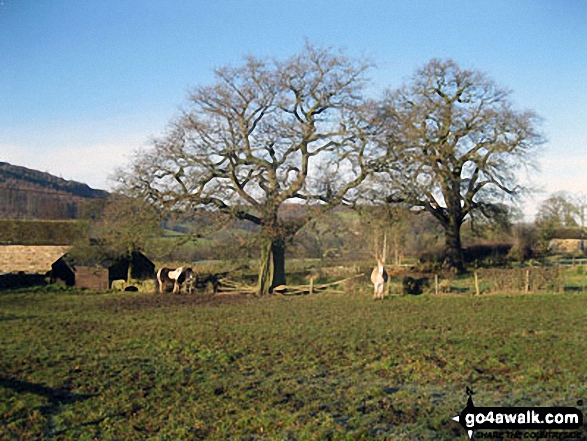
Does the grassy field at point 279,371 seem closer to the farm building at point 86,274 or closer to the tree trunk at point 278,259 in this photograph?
the tree trunk at point 278,259

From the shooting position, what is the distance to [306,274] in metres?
31.3

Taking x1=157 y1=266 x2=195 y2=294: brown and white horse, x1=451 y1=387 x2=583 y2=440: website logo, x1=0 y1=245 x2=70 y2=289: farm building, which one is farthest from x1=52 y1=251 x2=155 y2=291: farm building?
x1=451 y1=387 x2=583 y2=440: website logo

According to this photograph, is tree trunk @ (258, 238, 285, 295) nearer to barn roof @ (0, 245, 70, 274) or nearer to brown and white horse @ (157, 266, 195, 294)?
brown and white horse @ (157, 266, 195, 294)

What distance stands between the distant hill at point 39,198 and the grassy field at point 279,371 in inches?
1435

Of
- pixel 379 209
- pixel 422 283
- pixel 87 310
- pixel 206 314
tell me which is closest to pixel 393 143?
pixel 379 209

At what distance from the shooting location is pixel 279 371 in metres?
10.2

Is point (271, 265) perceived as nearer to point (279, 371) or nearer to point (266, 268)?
point (266, 268)

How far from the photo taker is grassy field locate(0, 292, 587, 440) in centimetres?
Result: 733

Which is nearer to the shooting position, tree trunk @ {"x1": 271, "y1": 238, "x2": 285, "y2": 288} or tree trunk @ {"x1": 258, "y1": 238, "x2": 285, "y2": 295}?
tree trunk @ {"x1": 258, "y1": 238, "x2": 285, "y2": 295}

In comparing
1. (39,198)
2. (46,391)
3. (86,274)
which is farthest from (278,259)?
(39,198)

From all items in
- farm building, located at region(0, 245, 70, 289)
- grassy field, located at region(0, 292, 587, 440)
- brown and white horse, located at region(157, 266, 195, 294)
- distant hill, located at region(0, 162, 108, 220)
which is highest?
distant hill, located at region(0, 162, 108, 220)

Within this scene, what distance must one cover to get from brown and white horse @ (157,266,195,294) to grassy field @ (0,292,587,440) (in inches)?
310

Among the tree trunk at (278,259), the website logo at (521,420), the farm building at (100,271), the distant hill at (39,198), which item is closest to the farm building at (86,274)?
the farm building at (100,271)

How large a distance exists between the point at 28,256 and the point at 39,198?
43.4m
